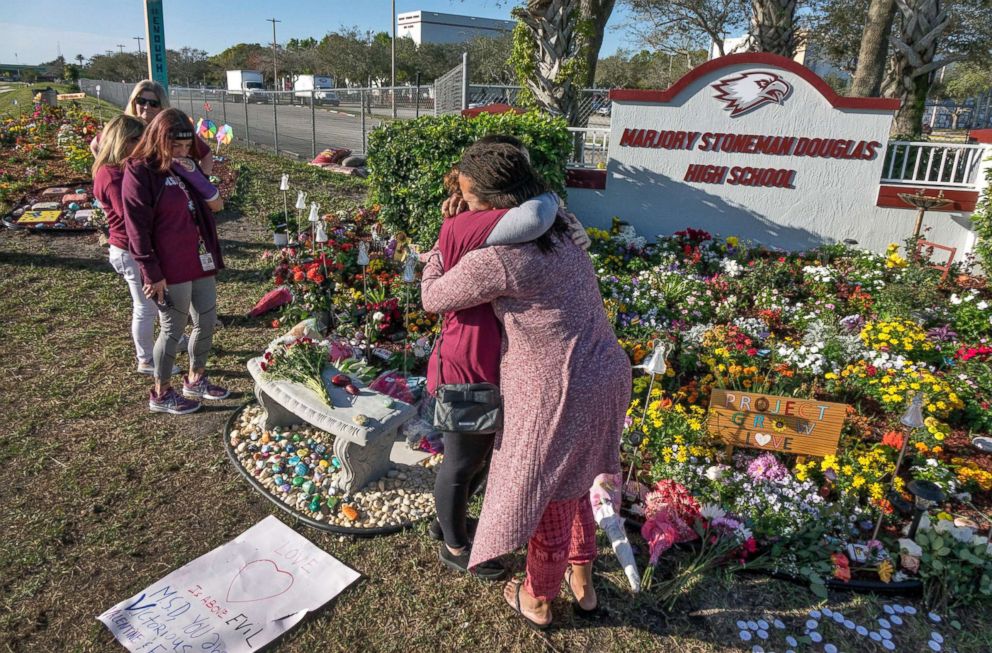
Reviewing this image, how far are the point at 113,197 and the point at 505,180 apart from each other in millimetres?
2494

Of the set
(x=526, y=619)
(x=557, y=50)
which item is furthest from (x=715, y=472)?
(x=557, y=50)

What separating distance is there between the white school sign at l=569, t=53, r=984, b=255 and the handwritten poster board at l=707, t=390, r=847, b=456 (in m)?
4.84

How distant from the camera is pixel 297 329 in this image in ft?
Result: 13.0

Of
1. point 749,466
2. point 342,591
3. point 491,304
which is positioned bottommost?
point 342,591

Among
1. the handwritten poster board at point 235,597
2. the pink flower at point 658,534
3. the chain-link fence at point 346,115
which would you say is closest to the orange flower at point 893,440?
the pink flower at point 658,534

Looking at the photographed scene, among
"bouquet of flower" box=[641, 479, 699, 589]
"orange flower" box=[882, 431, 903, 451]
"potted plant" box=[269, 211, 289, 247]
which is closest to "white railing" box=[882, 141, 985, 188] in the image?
"orange flower" box=[882, 431, 903, 451]

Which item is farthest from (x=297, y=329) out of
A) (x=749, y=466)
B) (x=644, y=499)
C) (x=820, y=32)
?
(x=820, y=32)

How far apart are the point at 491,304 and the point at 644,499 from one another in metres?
1.49

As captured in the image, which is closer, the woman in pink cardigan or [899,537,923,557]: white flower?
the woman in pink cardigan

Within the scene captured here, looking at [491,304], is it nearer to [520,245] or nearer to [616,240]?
[520,245]

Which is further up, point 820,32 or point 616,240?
point 820,32

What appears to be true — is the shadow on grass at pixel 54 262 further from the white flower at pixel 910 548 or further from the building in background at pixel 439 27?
the building in background at pixel 439 27

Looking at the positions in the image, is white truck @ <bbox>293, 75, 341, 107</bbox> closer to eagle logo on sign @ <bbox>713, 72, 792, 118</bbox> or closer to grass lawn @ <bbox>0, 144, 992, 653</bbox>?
eagle logo on sign @ <bbox>713, 72, 792, 118</bbox>

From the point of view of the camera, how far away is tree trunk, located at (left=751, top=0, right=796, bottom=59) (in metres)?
9.48
